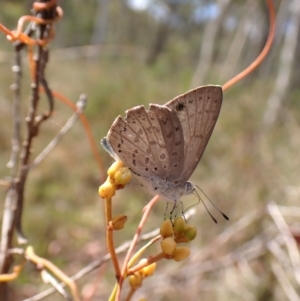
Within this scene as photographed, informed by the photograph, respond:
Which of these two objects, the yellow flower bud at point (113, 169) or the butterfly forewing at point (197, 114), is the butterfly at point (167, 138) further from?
the yellow flower bud at point (113, 169)

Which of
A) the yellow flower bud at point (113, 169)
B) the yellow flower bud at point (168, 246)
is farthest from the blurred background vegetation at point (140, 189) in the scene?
the yellow flower bud at point (168, 246)

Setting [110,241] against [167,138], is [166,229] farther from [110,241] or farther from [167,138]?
[167,138]

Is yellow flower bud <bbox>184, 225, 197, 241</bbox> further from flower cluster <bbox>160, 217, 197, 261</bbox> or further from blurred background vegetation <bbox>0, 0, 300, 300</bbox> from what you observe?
blurred background vegetation <bbox>0, 0, 300, 300</bbox>

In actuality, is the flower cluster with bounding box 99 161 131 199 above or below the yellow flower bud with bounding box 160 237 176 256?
above

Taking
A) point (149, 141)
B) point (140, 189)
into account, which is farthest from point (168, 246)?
point (140, 189)

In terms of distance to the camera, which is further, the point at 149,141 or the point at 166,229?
the point at 149,141

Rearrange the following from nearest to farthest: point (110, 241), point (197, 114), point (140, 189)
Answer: point (110, 241)
point (197, 114)
point (140, 189)

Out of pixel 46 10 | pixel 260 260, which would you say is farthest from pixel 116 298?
pixel 260 260

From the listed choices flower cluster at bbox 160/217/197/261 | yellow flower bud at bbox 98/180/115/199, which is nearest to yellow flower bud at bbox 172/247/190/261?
flower cluster at bbox 160/217/197/261
